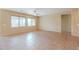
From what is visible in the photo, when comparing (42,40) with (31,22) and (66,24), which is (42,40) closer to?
(31,22)

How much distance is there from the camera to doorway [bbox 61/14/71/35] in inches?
113

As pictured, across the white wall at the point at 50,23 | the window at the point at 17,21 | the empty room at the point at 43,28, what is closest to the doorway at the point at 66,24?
the empty room at the point at 43,28

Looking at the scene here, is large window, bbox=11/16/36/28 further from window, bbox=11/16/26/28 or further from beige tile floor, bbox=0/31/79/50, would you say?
beige tile floor, bbox=0/31/79/50

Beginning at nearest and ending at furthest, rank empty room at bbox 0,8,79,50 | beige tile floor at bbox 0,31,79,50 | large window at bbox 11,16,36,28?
empty room at bbox 0,8,79,50 < beige tile floor at bbox 0,31,79,50 < large window at bbox 11,16,36,28

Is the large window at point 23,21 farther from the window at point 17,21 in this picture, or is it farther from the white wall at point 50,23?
the white wall at point 50,23

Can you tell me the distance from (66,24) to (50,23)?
0.51m

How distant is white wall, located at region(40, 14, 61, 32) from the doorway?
0.13 metres

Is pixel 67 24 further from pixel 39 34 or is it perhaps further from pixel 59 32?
pixel 39 34

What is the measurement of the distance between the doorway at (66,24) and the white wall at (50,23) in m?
0.13

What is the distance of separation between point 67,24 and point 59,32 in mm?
342

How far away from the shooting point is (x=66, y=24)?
9.78 ft


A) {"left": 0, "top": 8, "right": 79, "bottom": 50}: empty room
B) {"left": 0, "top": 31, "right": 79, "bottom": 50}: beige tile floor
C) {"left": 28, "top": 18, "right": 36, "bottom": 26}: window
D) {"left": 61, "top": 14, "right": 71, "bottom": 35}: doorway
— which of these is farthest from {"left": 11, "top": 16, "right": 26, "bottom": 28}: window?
{"left": 61, "top": 14, "right": 71, "bottom": 35}: doorway
